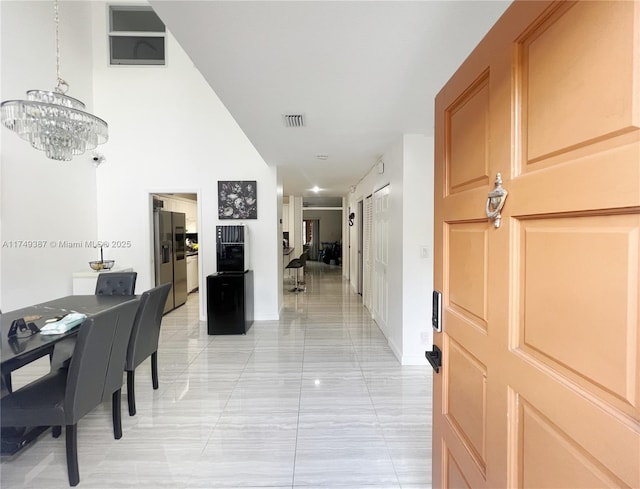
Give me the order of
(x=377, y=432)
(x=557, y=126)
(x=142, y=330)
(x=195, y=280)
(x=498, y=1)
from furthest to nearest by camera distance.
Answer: (x=195, y=280)
(x=142, y=330)
(x=377, y=432)
(x=498, y=1)
(x=557, y=126)

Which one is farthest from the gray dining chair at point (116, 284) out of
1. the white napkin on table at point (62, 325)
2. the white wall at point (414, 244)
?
the white wall at point (414, 244)

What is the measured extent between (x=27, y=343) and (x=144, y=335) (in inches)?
30.2

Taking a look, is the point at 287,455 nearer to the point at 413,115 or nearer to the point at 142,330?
the point at 142,330

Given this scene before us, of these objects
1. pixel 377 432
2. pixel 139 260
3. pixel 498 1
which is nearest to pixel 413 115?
pixel 498 1

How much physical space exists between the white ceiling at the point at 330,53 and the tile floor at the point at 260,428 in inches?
97.0

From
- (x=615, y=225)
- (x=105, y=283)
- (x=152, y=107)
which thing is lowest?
(x=105, y=283)

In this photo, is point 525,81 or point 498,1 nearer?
point 525,81

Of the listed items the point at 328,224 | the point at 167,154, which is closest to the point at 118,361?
the point at 167,154

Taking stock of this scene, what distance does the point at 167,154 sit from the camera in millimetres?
4551

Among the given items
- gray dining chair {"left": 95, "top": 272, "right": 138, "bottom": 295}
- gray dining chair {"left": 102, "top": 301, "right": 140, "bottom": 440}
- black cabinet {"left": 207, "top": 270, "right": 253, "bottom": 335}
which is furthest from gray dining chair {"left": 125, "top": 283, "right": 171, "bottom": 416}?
black cabinet {"left": 207, "top": 270, "right": 253, "bottom": 335}

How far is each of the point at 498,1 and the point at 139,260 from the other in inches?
204

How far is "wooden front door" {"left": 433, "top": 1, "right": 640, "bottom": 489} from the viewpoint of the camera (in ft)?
1.55

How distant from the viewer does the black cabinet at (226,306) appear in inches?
159

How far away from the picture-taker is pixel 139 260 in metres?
4.62
